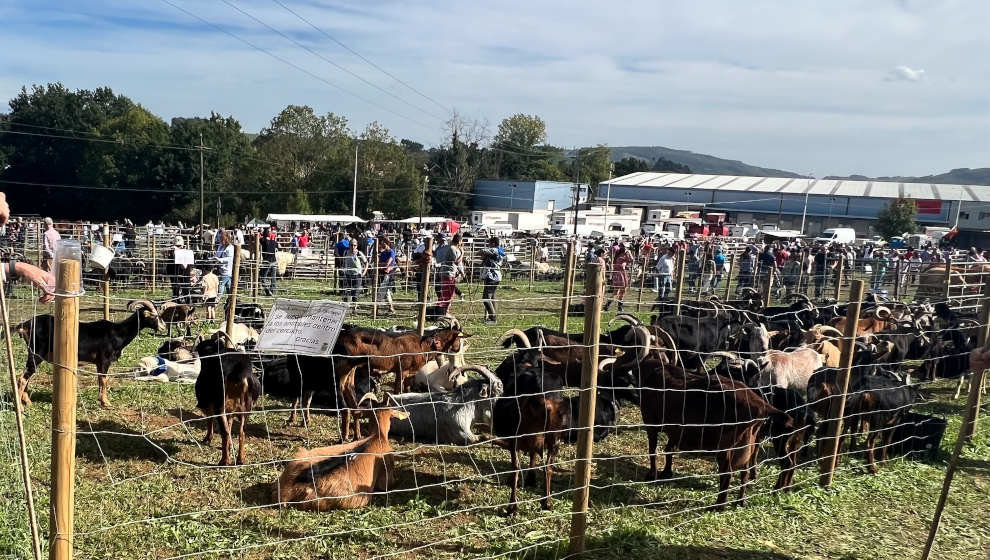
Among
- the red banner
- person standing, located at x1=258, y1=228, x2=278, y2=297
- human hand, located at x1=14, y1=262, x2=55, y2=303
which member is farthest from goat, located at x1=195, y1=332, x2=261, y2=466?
the red banner

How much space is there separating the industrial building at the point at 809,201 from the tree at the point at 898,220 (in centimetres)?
836

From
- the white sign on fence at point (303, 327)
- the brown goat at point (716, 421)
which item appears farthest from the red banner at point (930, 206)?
the white sign on fence at point (303, 327)

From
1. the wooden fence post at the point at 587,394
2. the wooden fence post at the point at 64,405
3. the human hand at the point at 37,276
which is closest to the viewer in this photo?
the wooden fence post at the point at 64,405

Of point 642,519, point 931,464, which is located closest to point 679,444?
point 642,519

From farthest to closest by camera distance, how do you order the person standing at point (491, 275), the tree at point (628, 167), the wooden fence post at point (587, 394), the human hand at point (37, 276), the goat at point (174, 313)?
1. the tree at point (628, 167)
2. the person standing at point (491, 275)
3. the goat at point (174, 313)
4. the wooden fence post at point (587, 394)
5. the human hand at point (37, 276)

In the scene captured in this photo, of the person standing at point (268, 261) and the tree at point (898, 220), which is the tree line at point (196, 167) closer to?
the tree at point (898, 220)

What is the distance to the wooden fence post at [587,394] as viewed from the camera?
450 centimetres

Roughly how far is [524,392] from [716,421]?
1.66 meters

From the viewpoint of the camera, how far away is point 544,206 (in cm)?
6431

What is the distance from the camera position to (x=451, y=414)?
7340 mm

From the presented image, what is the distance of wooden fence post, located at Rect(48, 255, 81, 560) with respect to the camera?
9.90 ft

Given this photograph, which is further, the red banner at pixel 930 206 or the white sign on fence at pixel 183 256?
the red banner at pixel 930 206

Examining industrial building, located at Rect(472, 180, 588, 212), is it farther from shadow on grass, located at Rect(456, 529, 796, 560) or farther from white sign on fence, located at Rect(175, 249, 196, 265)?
shadow on grass, located at Rect(456, 529, 796, 560)

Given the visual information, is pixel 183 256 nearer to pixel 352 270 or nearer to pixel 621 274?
pixel 352 270
